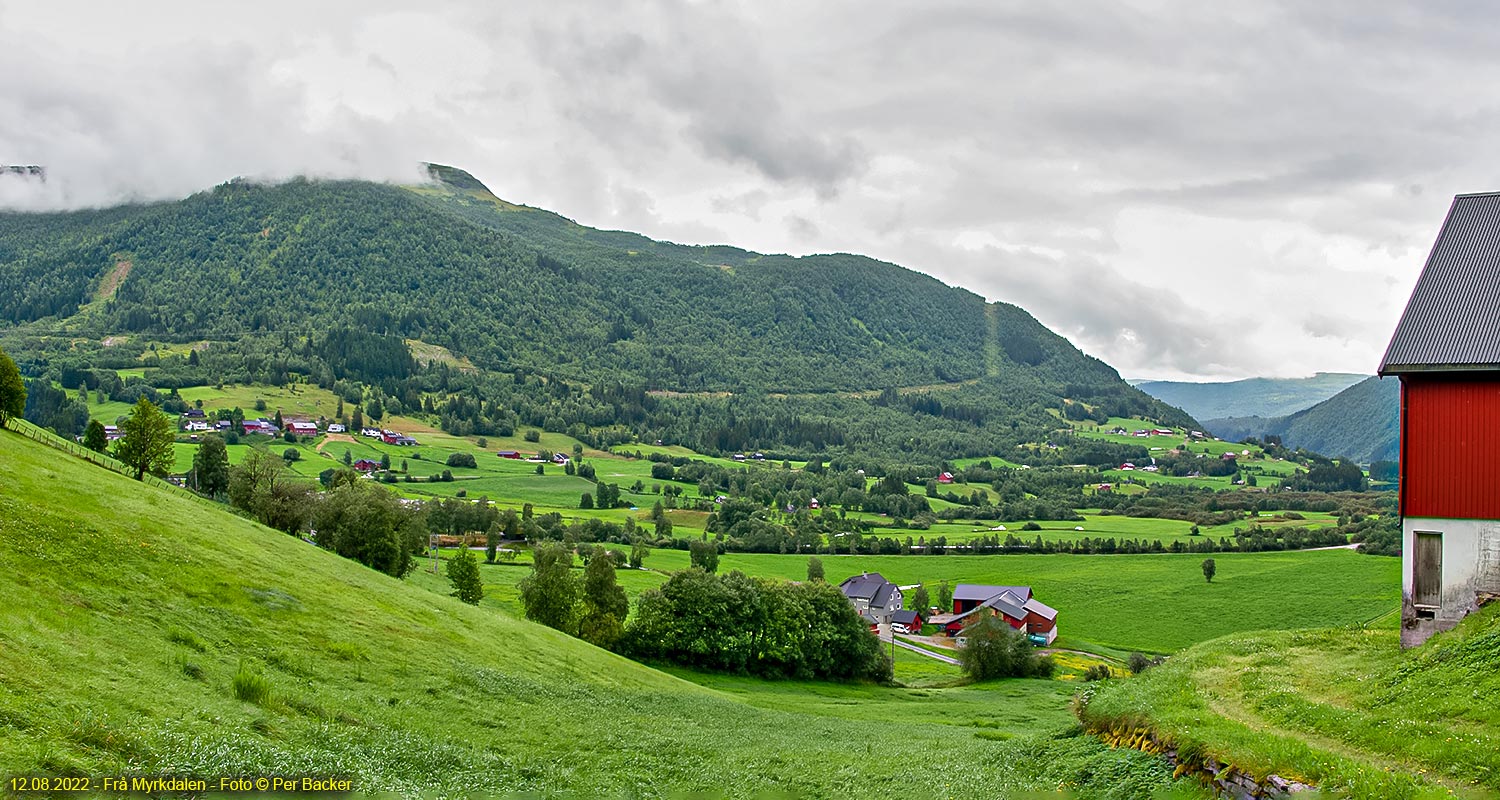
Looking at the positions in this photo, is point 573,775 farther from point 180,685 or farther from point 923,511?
point 923,511

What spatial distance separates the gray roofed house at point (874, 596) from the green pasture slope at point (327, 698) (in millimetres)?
75188

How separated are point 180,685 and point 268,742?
12.9ft

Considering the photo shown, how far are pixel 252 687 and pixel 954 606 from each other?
107003mm

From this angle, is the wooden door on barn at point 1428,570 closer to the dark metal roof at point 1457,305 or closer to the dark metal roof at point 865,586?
the dark metal roof at point 1457,305

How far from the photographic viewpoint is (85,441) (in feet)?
260

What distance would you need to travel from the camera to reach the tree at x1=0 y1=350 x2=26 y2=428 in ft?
175

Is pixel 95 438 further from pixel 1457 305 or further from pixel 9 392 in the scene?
pixel 1457 305

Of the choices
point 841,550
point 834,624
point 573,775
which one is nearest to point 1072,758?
point 573,775

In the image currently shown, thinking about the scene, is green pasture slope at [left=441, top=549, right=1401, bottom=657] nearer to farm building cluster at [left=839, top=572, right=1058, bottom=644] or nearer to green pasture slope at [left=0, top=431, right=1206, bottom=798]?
farm building cluster at [left=839, top=572, right=1058, bottom=644]

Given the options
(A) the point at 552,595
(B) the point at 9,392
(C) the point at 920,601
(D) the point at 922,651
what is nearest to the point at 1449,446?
(A) the point at 552,595

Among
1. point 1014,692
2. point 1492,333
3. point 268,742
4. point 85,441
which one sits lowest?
point 1014,692

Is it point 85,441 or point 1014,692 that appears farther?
point 85,441

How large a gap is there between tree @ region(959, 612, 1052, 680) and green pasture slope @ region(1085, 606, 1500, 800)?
179 ft

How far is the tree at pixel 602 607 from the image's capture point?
237 ft
